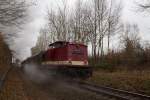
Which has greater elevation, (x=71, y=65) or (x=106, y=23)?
(x=106, y=23)

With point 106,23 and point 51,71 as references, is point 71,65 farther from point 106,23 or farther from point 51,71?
point 106,23

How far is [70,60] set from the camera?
2227 centimetres

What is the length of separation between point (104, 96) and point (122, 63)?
1869 centimetres

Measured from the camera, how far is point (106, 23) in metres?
40.9

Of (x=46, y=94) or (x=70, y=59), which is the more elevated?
(x=70, y=59)

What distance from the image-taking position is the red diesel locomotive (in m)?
21.8

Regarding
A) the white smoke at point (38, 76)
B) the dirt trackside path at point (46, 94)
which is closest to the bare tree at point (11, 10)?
the dirt trackside path at point (46, 94)

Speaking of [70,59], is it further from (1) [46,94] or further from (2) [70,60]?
(1) [46,94]

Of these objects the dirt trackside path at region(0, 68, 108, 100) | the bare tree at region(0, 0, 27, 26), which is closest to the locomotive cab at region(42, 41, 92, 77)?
the dirt trackside path at region(0, 68, 108, 100)

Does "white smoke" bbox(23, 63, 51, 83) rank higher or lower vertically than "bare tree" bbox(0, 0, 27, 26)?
lower

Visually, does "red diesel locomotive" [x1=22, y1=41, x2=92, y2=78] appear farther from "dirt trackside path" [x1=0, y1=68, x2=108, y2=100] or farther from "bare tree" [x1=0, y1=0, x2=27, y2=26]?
"bare tree" [x1=0, y1=0, x2=27, y2=26]

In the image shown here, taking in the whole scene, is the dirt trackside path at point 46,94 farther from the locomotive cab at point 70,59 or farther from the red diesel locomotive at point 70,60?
the locomotive cab at point 70,59

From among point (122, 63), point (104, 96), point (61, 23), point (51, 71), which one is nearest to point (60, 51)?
point (51, 71)

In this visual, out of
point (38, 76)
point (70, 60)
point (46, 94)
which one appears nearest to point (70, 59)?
point (70, 60)
